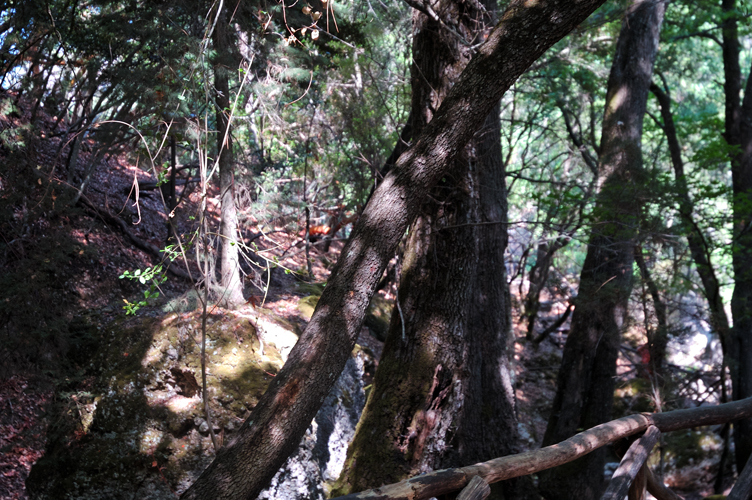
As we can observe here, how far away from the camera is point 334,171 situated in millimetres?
11273

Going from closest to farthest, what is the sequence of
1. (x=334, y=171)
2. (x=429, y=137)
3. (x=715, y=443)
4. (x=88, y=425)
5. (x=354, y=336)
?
(x=354, y=336) → (x=429, y=137) → (x=88, y=425) → (x=715, y=443) → (x=334, y=171)

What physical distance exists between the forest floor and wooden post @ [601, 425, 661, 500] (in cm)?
252

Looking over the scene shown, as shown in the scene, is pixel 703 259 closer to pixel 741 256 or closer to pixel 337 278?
pixel 741 256

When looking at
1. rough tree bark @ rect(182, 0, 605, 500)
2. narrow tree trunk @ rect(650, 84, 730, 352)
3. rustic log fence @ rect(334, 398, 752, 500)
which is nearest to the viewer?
rustic log fence @ rect(334, 398, 752, 500)

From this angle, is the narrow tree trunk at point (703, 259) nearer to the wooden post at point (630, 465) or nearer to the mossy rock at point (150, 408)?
the wooden post at point (630, 465)

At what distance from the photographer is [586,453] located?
117 inches

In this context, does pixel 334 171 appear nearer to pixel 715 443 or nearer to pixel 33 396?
pixel 33 396

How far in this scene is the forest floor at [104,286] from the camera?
582cm

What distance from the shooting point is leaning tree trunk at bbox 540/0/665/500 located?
770 centimetres

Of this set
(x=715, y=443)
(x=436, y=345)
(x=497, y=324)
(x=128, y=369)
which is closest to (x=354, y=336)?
(x=436, y=345)

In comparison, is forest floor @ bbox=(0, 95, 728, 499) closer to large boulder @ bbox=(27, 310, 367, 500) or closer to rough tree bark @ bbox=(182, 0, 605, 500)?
large boulder @ bbox=(27, 310, 367, 500)

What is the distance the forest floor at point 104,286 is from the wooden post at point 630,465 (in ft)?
8.26

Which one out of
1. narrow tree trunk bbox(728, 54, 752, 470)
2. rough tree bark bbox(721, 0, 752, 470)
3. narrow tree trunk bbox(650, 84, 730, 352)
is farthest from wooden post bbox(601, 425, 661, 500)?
narrow tree trunk bbox(728, 54, 752, 470)

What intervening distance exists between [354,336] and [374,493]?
0.96 metres
